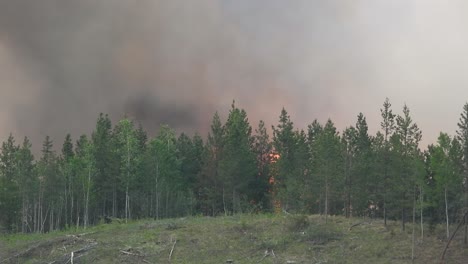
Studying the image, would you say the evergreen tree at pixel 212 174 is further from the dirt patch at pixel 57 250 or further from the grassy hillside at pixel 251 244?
Answer: the dirt patch at pixel 57 250

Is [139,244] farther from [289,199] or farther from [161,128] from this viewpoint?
[161,128]

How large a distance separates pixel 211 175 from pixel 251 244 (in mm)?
38936

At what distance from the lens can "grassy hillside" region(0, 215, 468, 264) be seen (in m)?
44.2

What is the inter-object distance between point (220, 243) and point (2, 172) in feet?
213

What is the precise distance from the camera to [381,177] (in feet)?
176

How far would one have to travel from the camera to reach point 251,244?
49.2 m

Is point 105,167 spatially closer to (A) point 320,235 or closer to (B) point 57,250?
(B) point 57,250

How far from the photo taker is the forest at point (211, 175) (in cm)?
6112

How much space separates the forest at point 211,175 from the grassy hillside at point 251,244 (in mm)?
6806

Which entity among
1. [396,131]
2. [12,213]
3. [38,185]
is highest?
[396,131]

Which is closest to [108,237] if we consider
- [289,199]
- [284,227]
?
[284,227]

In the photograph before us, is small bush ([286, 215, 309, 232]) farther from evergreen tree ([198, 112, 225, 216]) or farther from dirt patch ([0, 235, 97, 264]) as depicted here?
evergreen tree ([198, 112, 225, 216])

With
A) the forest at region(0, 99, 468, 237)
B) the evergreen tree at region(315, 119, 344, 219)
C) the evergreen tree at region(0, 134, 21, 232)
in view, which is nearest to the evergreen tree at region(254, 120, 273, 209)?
the forest at region(0, 99, 468, 237)

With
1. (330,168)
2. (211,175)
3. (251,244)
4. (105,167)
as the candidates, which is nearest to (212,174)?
(211,175)
